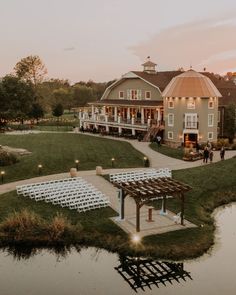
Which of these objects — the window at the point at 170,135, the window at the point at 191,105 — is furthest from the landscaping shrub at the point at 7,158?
the window at the point at 191,105

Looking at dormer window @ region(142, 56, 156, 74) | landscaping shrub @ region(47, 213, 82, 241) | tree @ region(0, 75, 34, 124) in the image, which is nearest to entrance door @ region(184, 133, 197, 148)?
dormer window @ region(142, 56, 156, 74)

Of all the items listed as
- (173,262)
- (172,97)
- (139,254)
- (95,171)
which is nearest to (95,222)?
(139,254)

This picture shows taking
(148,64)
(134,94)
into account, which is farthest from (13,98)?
(148,64)

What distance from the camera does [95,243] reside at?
20.2m

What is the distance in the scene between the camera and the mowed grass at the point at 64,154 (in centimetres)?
3409

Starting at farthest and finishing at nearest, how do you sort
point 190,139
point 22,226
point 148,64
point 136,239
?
point 148,64 → point 190,139 → point 22,226 → point 136,239

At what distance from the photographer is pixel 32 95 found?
3606 centimetres

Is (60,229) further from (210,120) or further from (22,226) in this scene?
(210,120)

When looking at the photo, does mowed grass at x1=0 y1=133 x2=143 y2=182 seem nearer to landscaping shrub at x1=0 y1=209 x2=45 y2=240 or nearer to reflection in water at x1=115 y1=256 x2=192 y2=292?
landscaping shrub at x1=0 y1=209 x2=45 y2=240

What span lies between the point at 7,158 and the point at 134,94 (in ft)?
85.7

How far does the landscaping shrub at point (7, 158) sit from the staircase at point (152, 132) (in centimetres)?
1896

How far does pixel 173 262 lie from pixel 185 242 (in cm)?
174

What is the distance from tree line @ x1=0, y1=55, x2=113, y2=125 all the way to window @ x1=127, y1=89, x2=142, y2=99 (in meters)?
14.4

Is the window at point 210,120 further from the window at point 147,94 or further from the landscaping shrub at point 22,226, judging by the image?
the landscaping shrub at point 22,226
